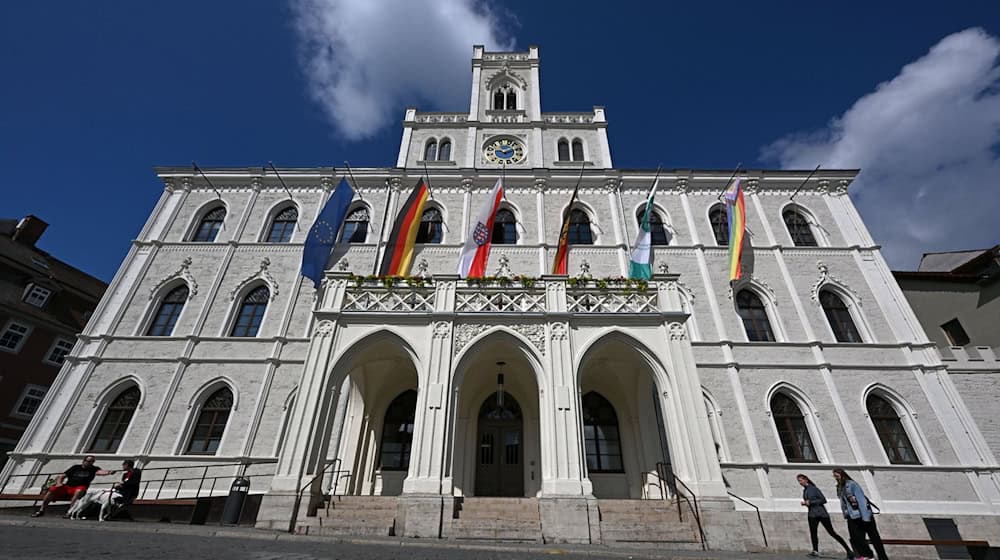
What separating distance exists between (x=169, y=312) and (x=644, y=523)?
18.7 m

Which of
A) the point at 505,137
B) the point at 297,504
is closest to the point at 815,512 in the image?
the point at 297,504

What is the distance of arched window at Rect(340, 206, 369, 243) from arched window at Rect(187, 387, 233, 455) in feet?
25.1

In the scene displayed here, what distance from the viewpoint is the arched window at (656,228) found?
1847cm

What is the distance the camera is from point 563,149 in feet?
74.6

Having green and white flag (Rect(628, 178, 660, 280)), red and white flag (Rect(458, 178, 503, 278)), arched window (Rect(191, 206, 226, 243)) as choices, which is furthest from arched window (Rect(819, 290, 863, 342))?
arched window (Rect(191, 206, 226, 243))

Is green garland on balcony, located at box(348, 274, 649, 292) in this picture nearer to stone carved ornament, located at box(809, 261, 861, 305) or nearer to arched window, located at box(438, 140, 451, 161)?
stone carved ornament, located at box(809, 261, 861, 305)

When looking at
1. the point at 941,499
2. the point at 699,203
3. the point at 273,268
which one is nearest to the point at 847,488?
the point at 941,499

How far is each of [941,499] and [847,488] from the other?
353 inches

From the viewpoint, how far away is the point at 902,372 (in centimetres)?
1460

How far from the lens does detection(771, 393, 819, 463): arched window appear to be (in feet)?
44.3

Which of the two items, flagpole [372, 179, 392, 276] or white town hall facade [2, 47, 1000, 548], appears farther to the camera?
flagpole [372, 179, 392, 276]

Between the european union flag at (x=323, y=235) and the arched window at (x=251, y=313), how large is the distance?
7.92ft

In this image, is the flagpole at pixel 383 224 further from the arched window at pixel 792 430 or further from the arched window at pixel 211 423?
the arched window at pixel 792 430

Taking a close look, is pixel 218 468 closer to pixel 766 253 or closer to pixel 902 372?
pixel 766 253
